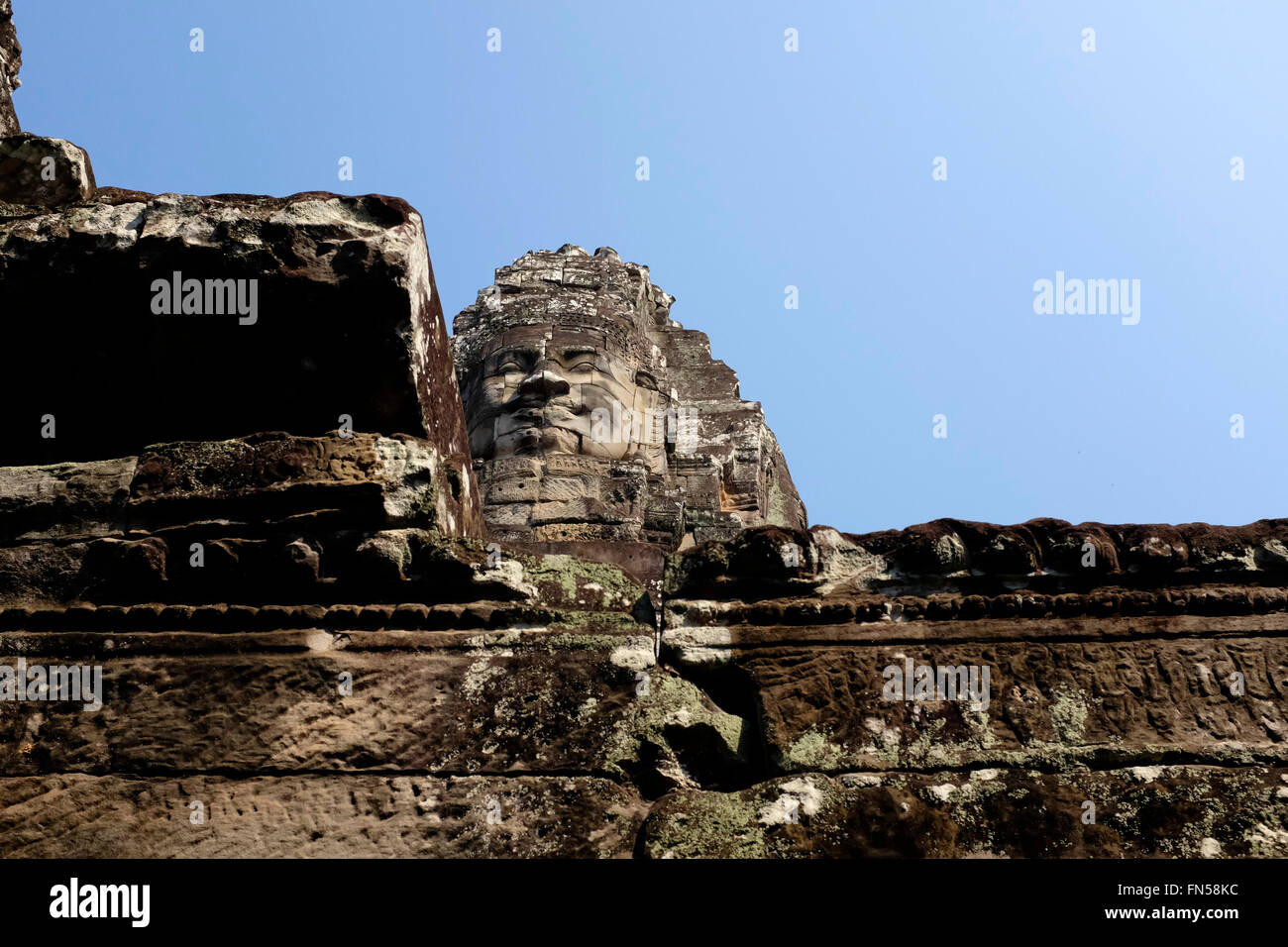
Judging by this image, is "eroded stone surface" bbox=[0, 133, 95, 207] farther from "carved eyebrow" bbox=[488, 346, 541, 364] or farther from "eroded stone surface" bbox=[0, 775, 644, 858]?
"carved eyebrow" bbox=[488, 346, 541, 364]

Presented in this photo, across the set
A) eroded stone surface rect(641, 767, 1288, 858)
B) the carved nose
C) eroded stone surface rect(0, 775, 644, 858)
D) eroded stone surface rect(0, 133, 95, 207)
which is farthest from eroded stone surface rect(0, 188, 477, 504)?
the carved nose

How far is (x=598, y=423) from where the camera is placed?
35.0 ft

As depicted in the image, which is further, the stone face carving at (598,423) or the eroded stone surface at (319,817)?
the stone face carving at (598,423)

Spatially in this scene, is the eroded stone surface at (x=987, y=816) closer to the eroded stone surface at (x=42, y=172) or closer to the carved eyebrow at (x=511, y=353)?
the eroded stone surface at (x=42, y=172)

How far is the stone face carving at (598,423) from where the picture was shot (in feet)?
31.7

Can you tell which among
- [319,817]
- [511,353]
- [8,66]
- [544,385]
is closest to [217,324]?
[319,817]

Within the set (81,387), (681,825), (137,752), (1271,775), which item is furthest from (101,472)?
(1271,775)

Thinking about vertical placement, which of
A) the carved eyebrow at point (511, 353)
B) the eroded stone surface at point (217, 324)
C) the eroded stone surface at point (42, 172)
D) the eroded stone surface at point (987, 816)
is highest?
the carved eyebrow at point (511, 353)

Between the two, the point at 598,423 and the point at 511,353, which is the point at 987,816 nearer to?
the point at 598,423

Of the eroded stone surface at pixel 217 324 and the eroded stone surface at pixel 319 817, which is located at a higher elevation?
the eroded stone surface at pixel 217 324

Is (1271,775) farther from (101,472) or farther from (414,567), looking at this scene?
(101,472)

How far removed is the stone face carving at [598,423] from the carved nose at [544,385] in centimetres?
1

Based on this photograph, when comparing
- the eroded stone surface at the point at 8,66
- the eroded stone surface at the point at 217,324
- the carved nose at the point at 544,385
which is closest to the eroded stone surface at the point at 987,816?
the eroded stone surface at the point at 217,324

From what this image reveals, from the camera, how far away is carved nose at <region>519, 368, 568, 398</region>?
35.0 ft
